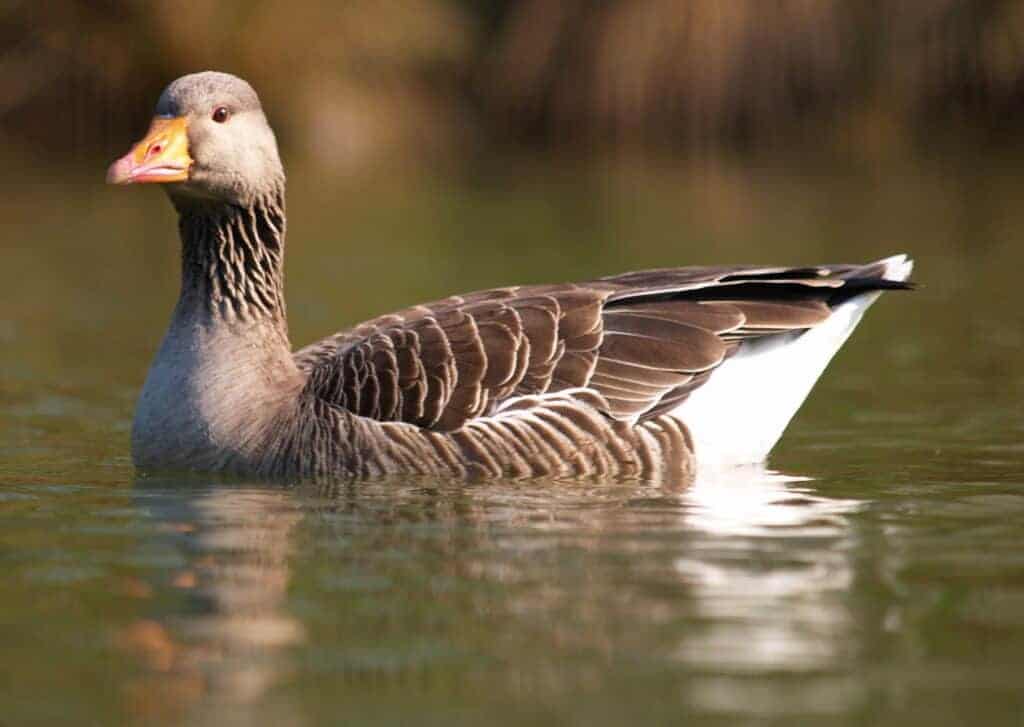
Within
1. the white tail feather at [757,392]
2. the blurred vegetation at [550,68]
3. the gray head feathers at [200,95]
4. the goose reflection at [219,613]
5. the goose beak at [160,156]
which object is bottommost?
the goose reflection at [219,613]

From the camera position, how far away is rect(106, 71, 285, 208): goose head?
34.4ft

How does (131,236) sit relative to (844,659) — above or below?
above

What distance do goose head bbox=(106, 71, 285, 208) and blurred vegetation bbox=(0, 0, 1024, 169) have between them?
18.6 metres

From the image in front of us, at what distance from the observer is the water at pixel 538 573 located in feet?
21.6

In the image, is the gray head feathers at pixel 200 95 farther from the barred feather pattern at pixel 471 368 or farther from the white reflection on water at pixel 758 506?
the white reflection on water at pixel 758 506

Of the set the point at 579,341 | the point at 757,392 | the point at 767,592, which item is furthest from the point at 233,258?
the point at 767,592

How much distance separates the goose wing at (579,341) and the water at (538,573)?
495 millimetres

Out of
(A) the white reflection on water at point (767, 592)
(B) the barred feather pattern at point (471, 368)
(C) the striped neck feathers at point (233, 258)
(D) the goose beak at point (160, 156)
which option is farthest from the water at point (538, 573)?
(D) the goose beak at point (160, 156)

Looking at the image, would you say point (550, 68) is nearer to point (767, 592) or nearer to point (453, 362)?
point (453, 362)

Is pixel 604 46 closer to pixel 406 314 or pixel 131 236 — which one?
pixel 131 236

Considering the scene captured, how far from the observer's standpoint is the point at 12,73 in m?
30.7

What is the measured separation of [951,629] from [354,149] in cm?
2468

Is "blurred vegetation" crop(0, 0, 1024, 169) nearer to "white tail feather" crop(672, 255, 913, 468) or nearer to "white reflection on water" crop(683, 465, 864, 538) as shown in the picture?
"white tail feather" crop(672, 255, 913, 468)

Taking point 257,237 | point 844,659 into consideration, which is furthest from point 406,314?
point 844,659
